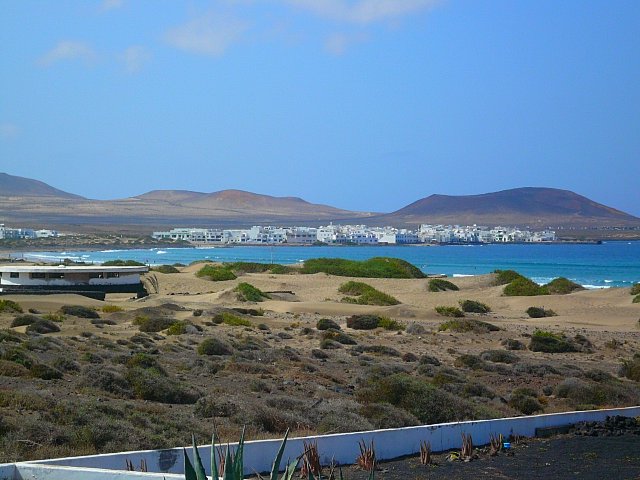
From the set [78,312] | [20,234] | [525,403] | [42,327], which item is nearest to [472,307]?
[78,312]

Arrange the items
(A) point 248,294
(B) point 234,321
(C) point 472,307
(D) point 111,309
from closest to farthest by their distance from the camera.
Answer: (B) point 234,321, (D) point 111,309, (C) point 472,307, (A) point 248,294

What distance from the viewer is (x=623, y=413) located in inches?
650

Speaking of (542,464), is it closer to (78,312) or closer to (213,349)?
(213,349)

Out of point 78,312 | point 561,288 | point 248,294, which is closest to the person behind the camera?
point 78,312

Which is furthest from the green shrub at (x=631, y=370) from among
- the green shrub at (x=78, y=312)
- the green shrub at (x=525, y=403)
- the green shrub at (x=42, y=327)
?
the green shrub at (x=78, y=312)

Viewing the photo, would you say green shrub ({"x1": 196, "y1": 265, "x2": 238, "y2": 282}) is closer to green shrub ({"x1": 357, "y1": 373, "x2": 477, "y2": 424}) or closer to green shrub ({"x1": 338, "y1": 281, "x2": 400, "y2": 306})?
green shrub ({"x1": 338, "y1": 281, "x2": 400, "y2": 306})

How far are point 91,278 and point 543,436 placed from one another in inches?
Result: 1376

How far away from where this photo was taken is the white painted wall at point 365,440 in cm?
1086

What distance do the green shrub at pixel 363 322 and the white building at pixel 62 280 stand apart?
47.8ft

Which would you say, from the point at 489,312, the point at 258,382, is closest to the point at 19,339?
the point at 258,382

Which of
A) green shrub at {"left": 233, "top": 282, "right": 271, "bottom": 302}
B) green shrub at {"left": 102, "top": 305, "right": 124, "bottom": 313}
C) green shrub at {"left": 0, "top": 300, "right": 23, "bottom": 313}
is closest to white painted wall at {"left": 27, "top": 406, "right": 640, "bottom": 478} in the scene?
green shrub at {"left": 0, "top": 300, "right": 23, "bottom": 313}

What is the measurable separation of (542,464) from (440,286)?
5022 centimetres

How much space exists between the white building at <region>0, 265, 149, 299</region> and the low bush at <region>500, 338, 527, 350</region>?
21762 mm

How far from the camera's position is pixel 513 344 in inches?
1244
